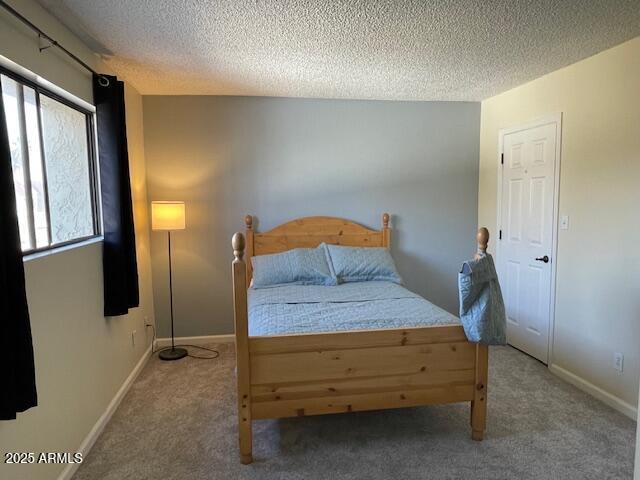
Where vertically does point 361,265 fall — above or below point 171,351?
above

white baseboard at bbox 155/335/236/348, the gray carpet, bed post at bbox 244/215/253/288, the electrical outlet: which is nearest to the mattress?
bed post at bbox 244/215/253/288

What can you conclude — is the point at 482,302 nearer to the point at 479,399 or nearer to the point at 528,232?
the point at 479,399

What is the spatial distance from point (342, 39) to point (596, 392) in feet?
9.36

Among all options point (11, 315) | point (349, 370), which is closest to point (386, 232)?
point (349, 370)

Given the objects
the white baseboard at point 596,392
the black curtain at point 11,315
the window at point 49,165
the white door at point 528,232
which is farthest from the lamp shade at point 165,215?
the white baseboard at point 596,392

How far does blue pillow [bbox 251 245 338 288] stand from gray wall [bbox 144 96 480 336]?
1.47 ft

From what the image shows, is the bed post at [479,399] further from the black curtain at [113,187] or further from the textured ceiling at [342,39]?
the black curtain at [113,187]

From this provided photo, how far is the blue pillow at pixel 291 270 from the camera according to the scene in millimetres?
3363

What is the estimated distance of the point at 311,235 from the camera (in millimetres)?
3785

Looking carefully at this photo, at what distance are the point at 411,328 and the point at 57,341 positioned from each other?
5.82 ft

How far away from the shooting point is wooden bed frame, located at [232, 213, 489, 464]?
207 centimetres

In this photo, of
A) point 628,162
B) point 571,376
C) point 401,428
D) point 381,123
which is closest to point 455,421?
point 401,428

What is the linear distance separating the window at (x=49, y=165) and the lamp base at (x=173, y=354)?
4.31 ft

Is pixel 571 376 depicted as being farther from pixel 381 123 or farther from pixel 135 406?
pixel 135 406
